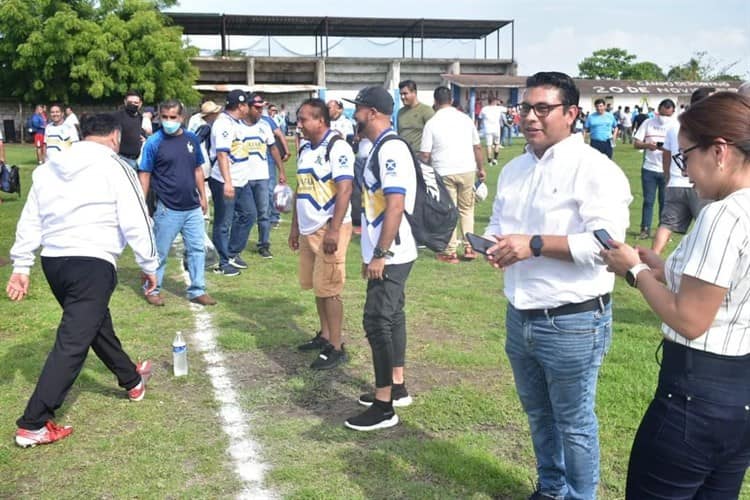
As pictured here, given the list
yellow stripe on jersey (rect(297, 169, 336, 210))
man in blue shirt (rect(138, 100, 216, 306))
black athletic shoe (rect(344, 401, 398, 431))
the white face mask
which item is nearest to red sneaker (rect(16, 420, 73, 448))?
black athletic shoe (rect(344, 401, 398, 431))

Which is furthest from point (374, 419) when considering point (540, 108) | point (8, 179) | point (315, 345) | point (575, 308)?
point (8, 179)

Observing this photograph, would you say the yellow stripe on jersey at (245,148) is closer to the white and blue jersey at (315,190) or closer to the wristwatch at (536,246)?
the white and blue jersey at (315,190)

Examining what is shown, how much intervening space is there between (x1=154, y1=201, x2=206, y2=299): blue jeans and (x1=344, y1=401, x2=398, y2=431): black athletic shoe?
3.42m

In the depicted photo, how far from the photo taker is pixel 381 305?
169 inches

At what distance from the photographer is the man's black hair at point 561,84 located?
2812mm

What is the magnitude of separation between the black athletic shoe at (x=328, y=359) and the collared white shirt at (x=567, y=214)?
2632 mm

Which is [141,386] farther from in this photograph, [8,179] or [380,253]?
[8,179]

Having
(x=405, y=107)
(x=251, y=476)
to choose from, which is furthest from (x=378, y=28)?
(x=251, y=476)

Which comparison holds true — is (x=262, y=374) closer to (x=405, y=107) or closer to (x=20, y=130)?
(x=405, y=107)

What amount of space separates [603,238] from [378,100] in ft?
7.57

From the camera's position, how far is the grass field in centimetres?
372

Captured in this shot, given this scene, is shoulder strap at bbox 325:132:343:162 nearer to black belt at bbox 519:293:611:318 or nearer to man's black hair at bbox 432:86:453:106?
black belt at bbox 519:293:611:318

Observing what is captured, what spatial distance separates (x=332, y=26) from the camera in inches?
1873

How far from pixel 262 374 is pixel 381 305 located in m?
1.50
